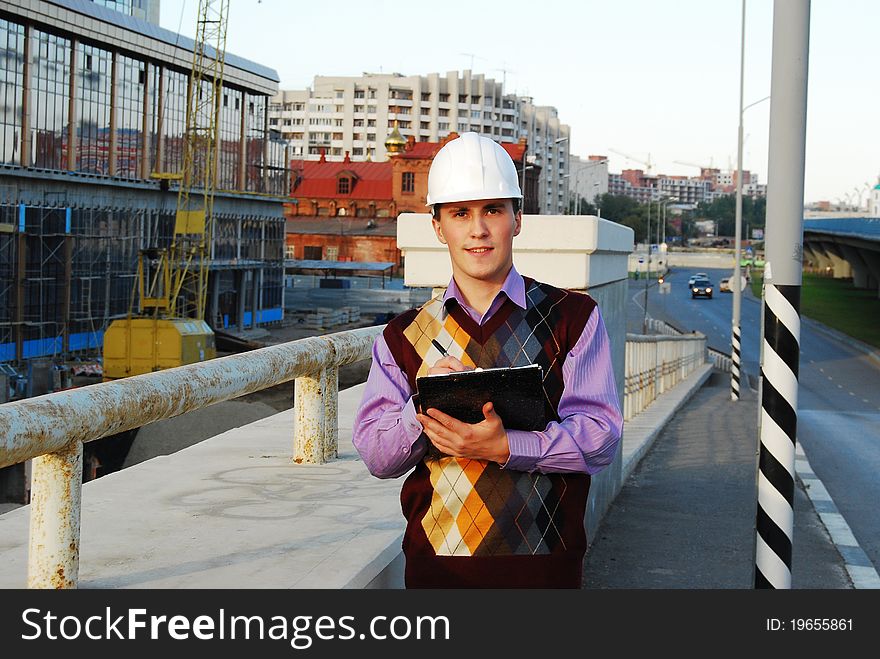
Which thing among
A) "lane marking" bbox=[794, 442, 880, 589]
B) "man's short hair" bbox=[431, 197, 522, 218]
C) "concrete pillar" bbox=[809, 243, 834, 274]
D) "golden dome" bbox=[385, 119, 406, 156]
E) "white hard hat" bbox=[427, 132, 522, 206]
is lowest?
"lane marking" bbox=[794, 442, 880, 589]

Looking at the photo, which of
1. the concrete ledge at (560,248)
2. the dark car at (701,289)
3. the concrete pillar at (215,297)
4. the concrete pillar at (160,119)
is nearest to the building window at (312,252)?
the dark car at (701,289)

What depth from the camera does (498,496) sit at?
3.52m

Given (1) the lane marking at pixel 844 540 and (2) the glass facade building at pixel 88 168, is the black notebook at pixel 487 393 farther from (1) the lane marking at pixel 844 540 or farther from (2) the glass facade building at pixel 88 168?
(2) the glass facade building at pixel 88 168

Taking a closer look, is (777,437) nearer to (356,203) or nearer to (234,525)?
(234,525)

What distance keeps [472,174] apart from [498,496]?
0.88m

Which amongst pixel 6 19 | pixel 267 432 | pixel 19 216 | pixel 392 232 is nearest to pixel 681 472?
pixel 267 432

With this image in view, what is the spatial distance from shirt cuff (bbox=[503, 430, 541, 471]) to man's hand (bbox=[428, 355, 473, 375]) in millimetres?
215

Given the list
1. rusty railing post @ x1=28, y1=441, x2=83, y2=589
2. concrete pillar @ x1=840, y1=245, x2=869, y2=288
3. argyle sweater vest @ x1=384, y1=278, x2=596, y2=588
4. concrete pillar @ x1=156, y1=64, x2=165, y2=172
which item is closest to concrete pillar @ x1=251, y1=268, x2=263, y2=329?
concrete pillar @ x1=156, y1=64, x2=165, y2=172

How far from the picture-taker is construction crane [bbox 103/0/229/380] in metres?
52.1

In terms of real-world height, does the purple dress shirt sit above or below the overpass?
below

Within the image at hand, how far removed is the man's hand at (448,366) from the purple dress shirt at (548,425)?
0.59 ft

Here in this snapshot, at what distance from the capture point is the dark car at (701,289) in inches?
4375

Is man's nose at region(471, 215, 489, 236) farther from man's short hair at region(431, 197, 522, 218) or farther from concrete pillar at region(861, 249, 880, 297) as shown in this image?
concrete pillar at region(861, 249, 880, 297)
